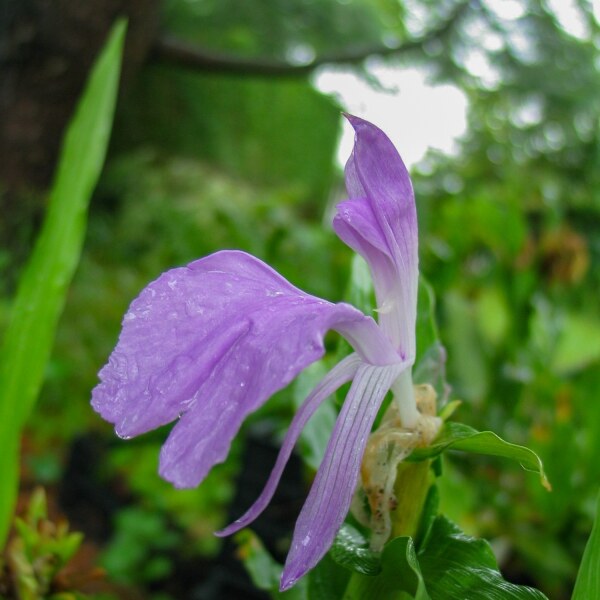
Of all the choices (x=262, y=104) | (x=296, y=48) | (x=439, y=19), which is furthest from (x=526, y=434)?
(x=262, y=104)

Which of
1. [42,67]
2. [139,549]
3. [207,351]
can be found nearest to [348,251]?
[139,549]

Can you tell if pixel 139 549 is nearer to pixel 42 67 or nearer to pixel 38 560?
pixel 38 560

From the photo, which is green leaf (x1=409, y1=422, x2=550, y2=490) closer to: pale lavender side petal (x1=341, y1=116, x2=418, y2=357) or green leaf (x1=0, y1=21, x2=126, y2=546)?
pale lavender side petal (x1=341, y1=116, x2=418, y2=357)

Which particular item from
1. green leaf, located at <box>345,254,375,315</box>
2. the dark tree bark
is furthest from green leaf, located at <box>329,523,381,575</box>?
the dark tree bark

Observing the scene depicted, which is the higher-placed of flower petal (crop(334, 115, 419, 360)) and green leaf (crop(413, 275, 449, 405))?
flower petal (crop(334, 115, 419, 360))

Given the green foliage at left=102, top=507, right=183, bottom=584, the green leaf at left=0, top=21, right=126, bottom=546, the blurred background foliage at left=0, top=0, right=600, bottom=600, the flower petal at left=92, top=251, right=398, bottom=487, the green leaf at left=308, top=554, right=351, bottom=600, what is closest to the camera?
the flower petal at left=92, top=251, right=398, bottom=487

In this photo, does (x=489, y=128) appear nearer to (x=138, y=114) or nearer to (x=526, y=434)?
(x=138, y=114)
